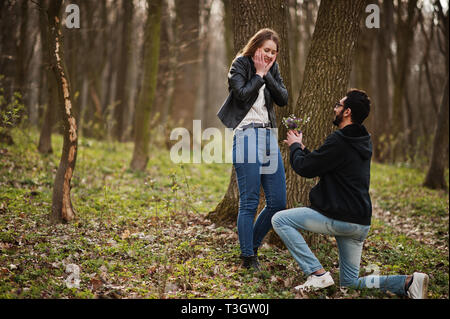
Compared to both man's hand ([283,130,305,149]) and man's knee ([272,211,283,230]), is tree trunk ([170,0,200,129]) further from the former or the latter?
man's knee ([272,211,283,230])

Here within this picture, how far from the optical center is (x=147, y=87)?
33.0ft

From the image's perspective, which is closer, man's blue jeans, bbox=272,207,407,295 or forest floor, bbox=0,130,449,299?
man's blue jeans, bbox=272,207,407,295

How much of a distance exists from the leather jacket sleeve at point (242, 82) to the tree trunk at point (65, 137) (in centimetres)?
266

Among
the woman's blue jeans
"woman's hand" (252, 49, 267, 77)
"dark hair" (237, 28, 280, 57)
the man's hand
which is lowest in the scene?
the woman's blue jeans

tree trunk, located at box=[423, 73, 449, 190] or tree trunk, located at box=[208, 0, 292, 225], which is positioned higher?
tree trunk, located at box=[208, 0, 292, 225]

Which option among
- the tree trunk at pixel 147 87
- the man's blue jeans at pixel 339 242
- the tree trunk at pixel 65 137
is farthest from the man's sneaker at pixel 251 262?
the tree trunk at pixel 147 87

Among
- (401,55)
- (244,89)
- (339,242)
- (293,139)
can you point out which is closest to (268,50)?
(244,89)

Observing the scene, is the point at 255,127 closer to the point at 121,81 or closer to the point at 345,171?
the point at 345,171

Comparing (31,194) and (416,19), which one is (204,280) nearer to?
(31,194)

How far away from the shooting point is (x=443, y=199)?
→ 9641 millimetres

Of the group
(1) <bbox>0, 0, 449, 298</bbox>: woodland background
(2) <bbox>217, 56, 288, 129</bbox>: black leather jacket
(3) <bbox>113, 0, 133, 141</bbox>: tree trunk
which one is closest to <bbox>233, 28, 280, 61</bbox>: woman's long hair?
(2) <bbox>217, 56, 288, 129</bbox>: black leather jacket

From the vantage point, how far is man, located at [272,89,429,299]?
3.81m

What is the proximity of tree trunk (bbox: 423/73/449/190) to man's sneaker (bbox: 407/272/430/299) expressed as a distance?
8.03 metres
